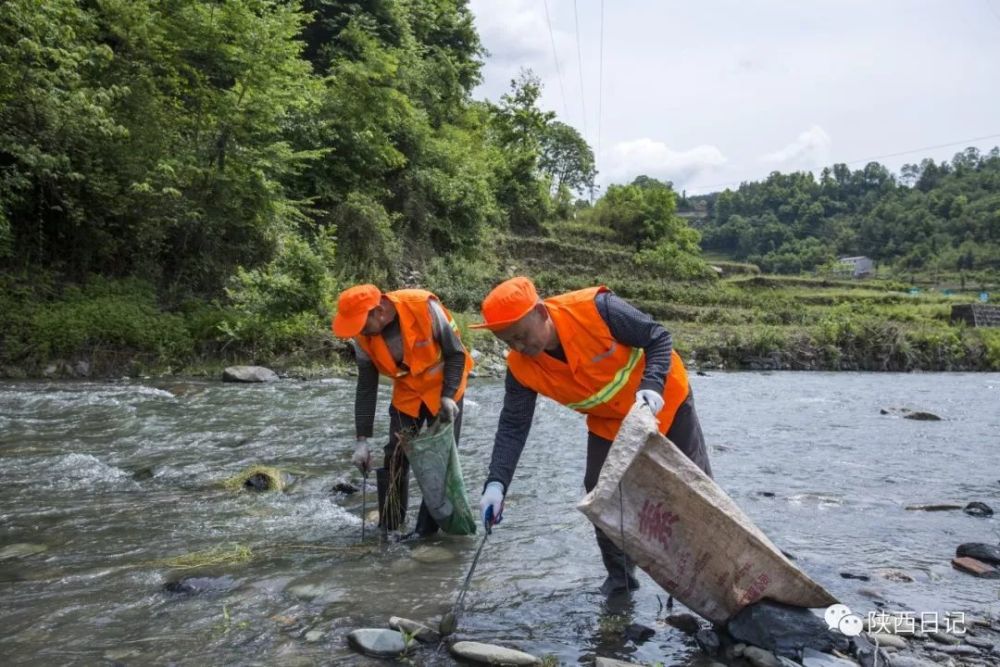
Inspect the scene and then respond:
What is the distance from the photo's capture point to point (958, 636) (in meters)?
3.47

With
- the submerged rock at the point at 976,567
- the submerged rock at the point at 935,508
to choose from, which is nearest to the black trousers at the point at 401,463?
the submerged rock at the point at 976,567

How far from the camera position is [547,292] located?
110 feet

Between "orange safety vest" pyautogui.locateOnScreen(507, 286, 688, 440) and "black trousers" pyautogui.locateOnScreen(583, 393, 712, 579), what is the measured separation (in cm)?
8

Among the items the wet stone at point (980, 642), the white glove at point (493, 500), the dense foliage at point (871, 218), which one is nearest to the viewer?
the wet stone at point (980, 642)

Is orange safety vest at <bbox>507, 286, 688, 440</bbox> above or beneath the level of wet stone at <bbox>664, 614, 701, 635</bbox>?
above

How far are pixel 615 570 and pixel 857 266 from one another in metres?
84.4

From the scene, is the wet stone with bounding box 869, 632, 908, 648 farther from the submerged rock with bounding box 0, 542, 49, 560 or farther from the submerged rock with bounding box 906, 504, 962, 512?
the submerged rock with bounding box 0, 542, 49, 560

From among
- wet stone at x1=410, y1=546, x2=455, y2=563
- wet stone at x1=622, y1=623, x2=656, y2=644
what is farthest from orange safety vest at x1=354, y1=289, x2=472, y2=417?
wet stone at x1=622, y1=623, x2=656, y2=644

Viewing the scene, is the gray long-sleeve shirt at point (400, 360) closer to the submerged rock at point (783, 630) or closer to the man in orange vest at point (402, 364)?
the man in orange vest at point (402, 364)

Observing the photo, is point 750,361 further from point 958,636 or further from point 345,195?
point 958,636

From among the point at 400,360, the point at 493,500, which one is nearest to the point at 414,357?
the point at 400,360

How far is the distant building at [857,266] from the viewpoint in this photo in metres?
70.8

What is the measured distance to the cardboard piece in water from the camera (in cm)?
309

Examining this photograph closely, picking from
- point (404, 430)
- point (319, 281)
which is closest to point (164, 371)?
point (319, 281)
